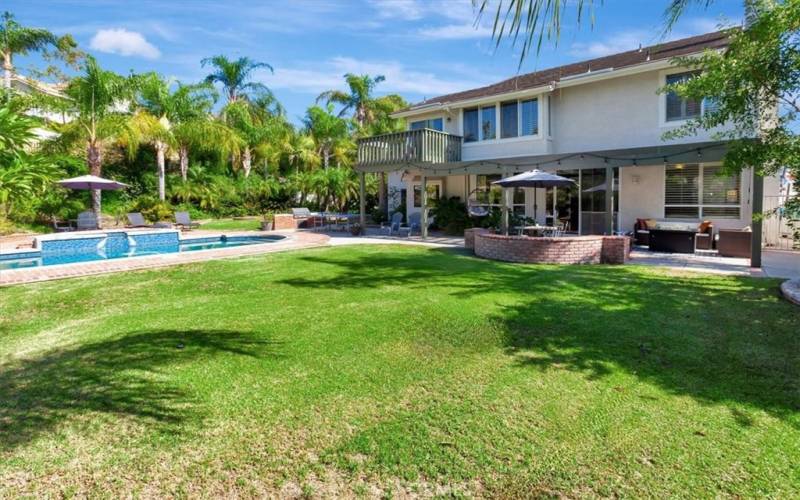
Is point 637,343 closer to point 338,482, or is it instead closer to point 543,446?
point 543,446

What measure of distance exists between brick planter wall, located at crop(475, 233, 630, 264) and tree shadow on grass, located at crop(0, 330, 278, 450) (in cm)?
A: 847

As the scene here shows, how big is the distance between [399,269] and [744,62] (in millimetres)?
7484

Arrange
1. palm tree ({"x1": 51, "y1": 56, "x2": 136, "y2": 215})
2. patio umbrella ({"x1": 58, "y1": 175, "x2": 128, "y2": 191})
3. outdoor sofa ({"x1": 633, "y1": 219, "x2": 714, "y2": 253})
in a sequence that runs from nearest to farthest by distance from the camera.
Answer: outdoor sofa ({"x1": 633, "y1": 219, "x2": 714, "y2": 253}) → patio umbrella ({"x1": 58, "y1": 175, "x2": 128, "y2": 191}) → palm tree ({"x1": 51, "y1": 56, "x2": 136, "y2": 215})

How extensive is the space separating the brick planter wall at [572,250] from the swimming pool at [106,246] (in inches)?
402

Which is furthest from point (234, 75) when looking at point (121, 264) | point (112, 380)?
point (112, 380)

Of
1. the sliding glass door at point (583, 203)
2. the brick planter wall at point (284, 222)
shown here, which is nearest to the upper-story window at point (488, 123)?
the sliding glass door at point (583, 203)

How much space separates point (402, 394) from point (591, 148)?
16.6 metres

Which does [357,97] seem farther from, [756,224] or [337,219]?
[756,224]

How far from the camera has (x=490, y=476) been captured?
315cm

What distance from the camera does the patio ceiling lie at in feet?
43.2

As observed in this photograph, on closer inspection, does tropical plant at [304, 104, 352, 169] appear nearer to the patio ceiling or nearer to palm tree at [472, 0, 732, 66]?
the patio ceiling

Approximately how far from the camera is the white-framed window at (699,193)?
1516cm

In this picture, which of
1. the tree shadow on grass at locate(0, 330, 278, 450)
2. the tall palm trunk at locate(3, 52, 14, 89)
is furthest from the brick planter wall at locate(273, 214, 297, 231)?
the tall palm trunk at locate(3, 52, 14, 89)

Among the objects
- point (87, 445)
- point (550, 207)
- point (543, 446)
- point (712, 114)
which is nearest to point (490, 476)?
point (543, 446)
